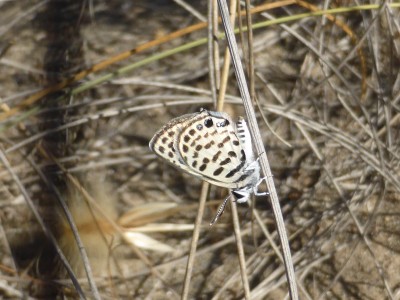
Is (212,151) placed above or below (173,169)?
above

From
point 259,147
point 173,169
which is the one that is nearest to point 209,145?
point 259,147

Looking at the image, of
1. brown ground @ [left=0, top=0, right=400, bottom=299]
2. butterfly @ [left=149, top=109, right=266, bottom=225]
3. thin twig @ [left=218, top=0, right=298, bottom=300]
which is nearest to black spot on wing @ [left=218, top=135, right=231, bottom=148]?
butterfly @ [left=149, top=109, right=266, bottom=225]

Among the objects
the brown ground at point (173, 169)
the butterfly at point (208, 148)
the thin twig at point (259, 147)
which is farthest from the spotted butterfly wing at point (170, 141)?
the brown ground at point (173, 169)

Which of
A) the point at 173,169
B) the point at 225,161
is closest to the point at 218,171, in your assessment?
the point at 225,161

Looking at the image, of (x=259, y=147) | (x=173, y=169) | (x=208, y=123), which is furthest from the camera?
(x=173, y=169)

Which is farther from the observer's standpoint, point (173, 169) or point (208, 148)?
point (173, 169)

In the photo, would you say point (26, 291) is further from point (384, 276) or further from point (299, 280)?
point (384, 276)

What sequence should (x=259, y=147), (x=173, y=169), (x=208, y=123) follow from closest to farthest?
(x=259, y=147) → (x=208, y=123) → (x=173, y=169)

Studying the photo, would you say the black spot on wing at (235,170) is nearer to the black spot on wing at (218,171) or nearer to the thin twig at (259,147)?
the black spot on wing at (218,171)

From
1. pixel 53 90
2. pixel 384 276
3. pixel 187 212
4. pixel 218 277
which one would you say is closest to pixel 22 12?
pixel 53 90

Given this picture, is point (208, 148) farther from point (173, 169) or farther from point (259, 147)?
point (173, 169)
